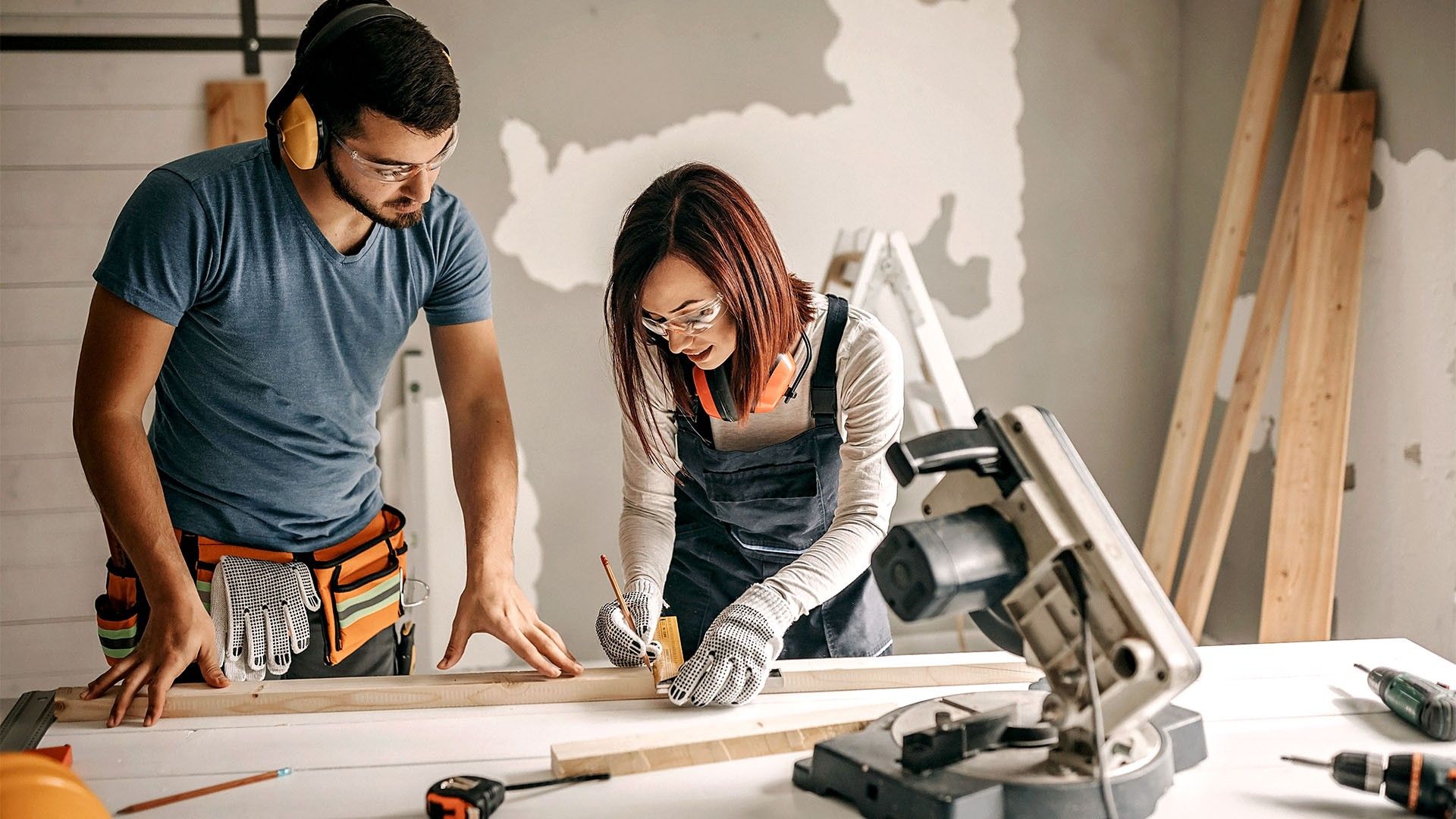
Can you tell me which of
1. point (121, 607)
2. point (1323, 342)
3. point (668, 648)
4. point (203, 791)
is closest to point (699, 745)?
point (668, 648)

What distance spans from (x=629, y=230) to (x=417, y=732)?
79 centimetres

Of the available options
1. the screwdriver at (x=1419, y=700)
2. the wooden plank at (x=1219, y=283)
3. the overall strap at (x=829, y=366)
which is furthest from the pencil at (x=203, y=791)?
the wooden plank at (x=1219, y=283)

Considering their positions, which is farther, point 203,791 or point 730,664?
point 730,664

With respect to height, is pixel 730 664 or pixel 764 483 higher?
pixel 764 483

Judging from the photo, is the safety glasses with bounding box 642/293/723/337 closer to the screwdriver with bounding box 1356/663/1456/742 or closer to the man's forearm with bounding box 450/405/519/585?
the man's forearm with bounding box 450/405/519/585

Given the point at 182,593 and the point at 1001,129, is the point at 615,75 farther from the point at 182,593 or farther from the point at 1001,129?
the point at 182,593

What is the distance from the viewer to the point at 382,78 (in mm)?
1472

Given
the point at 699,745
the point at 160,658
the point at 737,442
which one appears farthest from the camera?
the point at 737,442

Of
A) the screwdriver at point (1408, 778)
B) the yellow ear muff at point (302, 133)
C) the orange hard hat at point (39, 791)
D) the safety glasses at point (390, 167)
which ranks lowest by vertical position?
the screwdriver at point (1408, 778)

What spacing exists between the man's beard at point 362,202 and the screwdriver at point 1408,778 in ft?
4.58

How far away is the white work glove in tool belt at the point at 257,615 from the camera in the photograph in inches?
67.5

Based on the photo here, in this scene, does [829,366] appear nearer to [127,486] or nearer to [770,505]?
[770,505]

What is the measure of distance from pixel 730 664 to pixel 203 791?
629 millimetres

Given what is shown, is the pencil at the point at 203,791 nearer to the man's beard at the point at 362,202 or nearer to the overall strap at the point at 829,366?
the man's beard at the point at 362,202
